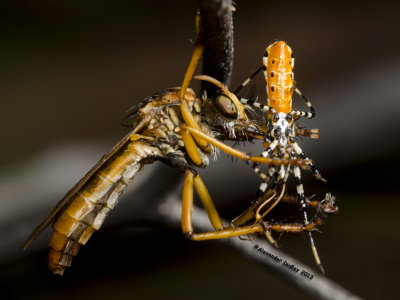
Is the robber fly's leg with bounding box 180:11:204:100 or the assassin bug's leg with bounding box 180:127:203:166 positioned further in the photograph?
the assassin bug's leg with bounding box 180:127:203:166

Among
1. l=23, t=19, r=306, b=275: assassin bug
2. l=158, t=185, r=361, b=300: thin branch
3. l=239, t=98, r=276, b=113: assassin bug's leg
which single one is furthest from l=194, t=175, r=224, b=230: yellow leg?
l=239, t=98, r=276, b=113: assassin bug's leg

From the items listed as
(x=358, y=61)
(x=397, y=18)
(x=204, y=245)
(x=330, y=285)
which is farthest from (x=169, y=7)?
(x=330, y=285)

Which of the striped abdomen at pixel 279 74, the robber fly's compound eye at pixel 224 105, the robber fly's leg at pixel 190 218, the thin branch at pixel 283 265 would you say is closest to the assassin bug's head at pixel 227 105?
the robber fly's compound eye at pixel 224 105

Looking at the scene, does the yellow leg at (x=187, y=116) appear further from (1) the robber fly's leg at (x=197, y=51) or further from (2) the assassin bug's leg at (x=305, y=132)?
(2) the assassin bug's leg at (x=305, y=132)

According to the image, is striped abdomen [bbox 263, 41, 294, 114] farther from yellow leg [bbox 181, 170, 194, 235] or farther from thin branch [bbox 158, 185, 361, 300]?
thin branch [bbox 158, 185, 361, 300]

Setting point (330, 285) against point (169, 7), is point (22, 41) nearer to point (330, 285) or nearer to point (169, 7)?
point (169, 7)

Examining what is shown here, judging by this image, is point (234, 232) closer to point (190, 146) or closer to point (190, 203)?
point (190, 203)
